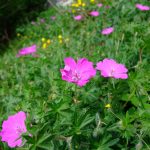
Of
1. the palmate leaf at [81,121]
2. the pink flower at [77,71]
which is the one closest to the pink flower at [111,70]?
the pink flower at [77,71]

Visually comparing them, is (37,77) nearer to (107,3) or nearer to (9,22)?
(107,3)

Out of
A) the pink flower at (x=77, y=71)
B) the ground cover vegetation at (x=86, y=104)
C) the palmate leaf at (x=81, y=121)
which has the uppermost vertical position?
the pink flower at (x=77, y=71)

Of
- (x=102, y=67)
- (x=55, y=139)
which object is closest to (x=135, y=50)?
(x=102, y=67)

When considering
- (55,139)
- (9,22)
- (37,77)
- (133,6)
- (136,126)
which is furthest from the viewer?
(9,22)

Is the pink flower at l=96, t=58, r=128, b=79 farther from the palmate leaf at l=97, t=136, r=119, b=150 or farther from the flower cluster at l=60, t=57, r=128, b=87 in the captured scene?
the palmate leaf at l=97, t=136, r=119, b=150

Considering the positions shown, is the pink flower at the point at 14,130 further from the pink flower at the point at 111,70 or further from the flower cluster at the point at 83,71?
the pink flower at the point at 111,70

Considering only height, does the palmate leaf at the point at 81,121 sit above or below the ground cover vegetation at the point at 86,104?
above

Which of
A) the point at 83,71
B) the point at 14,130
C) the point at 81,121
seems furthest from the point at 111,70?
the point at 14,130

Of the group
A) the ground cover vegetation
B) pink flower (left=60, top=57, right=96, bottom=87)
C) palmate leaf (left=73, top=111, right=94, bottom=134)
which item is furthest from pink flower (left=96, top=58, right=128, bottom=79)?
palmate leaf (left=73, top=111, right=94, bottom=134)
